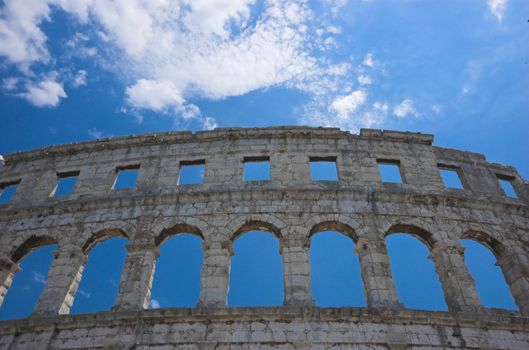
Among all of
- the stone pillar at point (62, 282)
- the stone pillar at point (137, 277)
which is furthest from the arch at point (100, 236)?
the stone pillar at point (137, 277)

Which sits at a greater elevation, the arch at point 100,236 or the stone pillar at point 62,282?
the arch at point 100,236

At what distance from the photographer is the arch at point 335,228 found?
34.6ft

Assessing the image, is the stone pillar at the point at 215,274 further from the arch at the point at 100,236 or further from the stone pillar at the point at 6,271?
the stone pillar at the point at 6,271

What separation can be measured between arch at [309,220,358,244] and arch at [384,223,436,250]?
0.88 meters

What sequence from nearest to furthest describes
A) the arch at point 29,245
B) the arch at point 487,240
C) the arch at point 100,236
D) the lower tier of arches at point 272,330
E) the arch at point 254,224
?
the lower tier of arches at point 272,330, the arch at point 254,224, the arch at point 100,236, the arch at point 487,240, the arch at point 29,245

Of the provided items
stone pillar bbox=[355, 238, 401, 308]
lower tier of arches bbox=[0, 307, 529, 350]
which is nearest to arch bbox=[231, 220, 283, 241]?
stone pillar bbox=[355, 238, 401, 308]

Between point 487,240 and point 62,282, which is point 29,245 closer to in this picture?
point 62,282

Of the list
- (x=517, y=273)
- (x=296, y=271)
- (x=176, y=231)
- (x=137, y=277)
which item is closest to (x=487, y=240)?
(x=517, y=273)

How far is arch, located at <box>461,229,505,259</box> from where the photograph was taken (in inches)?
430

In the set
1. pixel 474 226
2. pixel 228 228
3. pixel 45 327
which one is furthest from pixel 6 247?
pixel 474 226

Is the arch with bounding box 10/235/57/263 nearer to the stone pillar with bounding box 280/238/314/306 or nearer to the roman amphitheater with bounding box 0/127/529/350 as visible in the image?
the roman amphitheater with bounding box 0/127/529/350

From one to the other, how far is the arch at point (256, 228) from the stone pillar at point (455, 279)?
4.22m

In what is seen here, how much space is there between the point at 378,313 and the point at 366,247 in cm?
196

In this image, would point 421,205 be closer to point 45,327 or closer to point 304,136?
point 304,136
